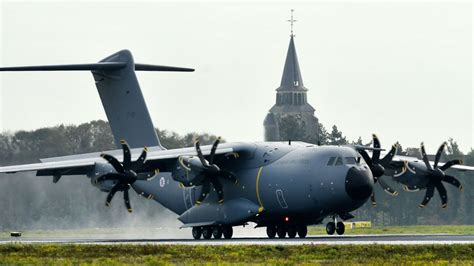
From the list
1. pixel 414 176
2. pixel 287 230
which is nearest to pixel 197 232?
pixel 287 230

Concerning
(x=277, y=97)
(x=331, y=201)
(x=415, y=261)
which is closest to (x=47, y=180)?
(x=331, y=201)

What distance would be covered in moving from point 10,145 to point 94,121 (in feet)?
26.2

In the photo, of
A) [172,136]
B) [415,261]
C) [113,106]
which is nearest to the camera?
[415,261]

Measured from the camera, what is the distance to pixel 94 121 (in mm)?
67812

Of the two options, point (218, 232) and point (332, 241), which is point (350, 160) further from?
point (218, 232)

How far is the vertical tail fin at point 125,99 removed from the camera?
5175 cm

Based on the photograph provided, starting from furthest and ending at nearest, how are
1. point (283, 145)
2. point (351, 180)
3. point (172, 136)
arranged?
point (172, 136), point (283, 145), point (351, 180)

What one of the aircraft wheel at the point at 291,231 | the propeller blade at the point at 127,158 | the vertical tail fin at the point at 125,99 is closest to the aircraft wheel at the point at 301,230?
the aircraft wheel at the point at 291,231

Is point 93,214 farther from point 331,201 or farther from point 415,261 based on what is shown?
point 415,261

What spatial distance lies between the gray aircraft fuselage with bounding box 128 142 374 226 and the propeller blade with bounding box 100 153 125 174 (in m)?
5.64

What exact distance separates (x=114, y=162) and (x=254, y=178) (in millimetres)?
6398

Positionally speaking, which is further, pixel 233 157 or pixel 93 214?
pixel 93 214

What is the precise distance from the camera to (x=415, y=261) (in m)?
29.6

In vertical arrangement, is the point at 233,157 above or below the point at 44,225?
above
